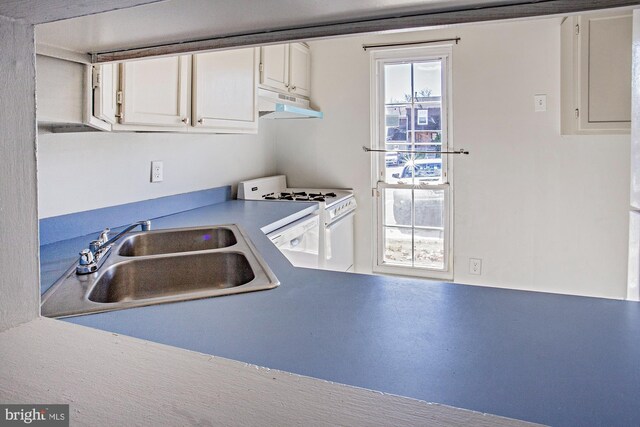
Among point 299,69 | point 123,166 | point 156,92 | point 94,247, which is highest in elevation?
point 299,69

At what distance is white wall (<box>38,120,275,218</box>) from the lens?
1671 mm

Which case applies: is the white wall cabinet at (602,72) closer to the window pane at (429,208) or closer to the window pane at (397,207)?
the window pane at (429,208)

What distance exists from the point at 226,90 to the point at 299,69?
1.25 meters

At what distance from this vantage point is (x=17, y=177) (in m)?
0.56

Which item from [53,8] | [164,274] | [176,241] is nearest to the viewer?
[53,8]

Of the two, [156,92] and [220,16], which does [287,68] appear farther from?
[220,16]

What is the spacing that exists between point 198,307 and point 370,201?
8.65 ft

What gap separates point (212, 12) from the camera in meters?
0.72

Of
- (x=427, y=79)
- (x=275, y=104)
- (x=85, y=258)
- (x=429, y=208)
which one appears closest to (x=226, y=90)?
(x=275, y=104)

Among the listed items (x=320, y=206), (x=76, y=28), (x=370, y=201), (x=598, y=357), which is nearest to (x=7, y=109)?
(x=76, y=28)

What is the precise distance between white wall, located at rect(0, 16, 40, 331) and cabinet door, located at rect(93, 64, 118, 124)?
34.2 inches

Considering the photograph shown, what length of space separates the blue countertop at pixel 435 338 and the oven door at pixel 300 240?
3.43 feet

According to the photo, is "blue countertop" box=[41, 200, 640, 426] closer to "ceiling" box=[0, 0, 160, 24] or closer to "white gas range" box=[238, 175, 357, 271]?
"ceiling" box=[0, 0, 160, 24]

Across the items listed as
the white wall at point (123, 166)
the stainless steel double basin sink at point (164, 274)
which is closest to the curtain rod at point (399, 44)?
the white wall at point (123, 166)
